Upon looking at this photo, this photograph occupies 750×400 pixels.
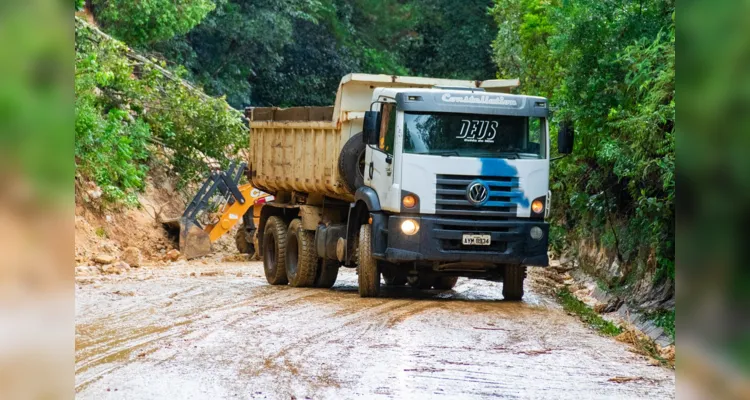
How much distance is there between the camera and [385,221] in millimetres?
14773

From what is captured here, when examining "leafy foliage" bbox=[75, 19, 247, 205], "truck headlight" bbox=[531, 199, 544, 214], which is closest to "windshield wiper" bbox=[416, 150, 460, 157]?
"truck headlight" bbox=[531, 199, 544, 214]

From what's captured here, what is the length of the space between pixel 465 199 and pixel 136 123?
12252mm

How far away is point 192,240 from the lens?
2411 cm

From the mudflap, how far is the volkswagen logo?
36.5 feet

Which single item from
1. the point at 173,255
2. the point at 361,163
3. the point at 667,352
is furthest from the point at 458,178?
the point at 173,255

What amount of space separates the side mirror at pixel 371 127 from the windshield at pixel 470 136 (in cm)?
39

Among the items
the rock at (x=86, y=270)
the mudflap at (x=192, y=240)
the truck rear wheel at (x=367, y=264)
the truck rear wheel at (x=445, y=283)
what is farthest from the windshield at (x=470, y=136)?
the mudflap at (x=192, y=240)

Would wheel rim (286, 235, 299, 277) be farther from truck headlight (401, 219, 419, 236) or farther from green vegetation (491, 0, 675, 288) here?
green vegetation (491, 0, 675, 288)

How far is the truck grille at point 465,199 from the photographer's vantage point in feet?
46.9

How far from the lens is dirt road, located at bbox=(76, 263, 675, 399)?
26.0 feet

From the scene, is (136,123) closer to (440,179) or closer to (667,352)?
(440,179)
